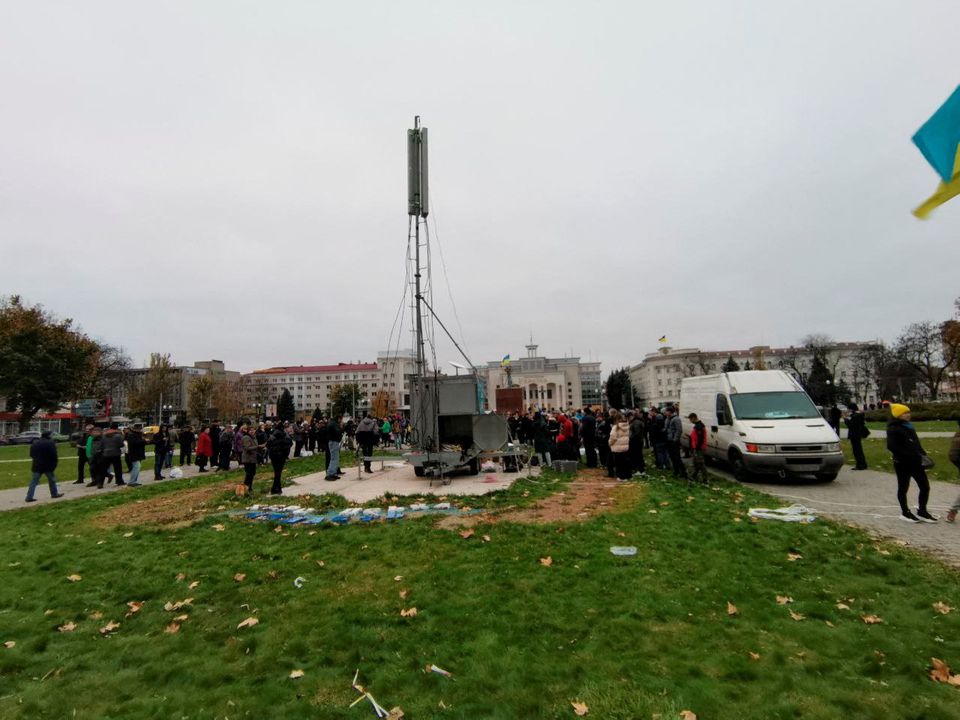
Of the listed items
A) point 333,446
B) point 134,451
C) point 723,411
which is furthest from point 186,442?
point 723,411

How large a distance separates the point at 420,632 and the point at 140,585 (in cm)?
379

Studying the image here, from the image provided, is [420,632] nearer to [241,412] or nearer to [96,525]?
[96,525]

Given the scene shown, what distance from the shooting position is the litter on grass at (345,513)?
895 centimetres

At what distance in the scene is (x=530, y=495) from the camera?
35.8ft

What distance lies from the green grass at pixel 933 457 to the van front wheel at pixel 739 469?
401 cm

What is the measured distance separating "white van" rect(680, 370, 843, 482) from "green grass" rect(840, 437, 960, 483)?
8.96 feet

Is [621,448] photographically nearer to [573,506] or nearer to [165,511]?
[573,506]

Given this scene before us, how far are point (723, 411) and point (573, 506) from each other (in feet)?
21.8

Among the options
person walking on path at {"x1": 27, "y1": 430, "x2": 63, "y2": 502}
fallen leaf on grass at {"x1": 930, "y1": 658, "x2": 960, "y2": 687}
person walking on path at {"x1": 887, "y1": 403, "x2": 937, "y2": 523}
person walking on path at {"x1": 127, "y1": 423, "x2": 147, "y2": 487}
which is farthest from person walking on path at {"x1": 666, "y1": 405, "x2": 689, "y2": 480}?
person walking on path at {"x1": 27, "y1": 430, "x2": 63, "y2": 502}

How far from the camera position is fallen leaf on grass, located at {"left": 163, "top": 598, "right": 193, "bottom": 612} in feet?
17.2

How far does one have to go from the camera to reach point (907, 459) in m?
8.09

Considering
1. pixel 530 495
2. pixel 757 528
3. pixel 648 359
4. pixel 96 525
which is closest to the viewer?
pixel 757 528

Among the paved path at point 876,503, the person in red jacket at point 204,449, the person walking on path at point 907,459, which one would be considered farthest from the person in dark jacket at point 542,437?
the person in red jacket at point 204,449

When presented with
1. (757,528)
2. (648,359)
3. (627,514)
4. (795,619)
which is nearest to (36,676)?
(795,619)
